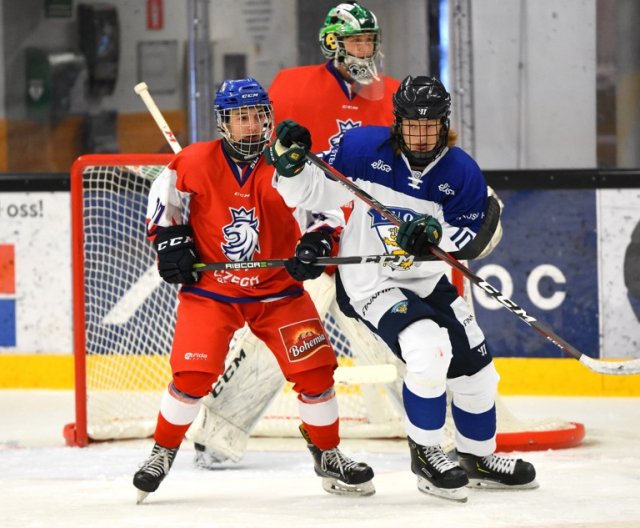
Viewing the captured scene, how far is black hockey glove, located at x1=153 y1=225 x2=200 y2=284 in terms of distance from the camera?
3549 millimetres

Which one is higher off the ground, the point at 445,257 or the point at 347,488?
the point at 445,257

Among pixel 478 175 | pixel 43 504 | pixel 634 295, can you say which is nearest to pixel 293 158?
pixel 478 175

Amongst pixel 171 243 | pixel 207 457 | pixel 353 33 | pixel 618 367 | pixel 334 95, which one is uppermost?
pixel 353 33

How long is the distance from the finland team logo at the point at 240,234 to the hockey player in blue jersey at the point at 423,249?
166mm

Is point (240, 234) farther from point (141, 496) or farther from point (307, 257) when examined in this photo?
point (141, 496)

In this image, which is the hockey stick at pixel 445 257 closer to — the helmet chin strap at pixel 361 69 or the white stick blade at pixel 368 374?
the helmet chin strap at pixel 361 69

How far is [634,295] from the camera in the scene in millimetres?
5211

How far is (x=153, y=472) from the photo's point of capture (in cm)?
354

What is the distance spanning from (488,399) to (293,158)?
2.55 feet

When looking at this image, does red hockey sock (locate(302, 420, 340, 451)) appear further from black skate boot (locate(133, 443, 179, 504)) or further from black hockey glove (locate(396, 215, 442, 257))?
black hockey glove (locate(396, 215, 442, 257))

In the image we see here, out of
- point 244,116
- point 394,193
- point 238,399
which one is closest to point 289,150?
point 244,116

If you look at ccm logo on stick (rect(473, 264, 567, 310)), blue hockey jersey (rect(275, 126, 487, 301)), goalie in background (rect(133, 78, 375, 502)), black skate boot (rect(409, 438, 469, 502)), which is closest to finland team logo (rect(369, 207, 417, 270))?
blue hockey jersey (rect(275, 126, 487, 301))

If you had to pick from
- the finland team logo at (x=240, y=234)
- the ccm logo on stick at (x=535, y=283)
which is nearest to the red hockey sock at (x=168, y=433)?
the finland team logo at (x=240, y=234)

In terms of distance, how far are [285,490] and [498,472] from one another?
547 mm
